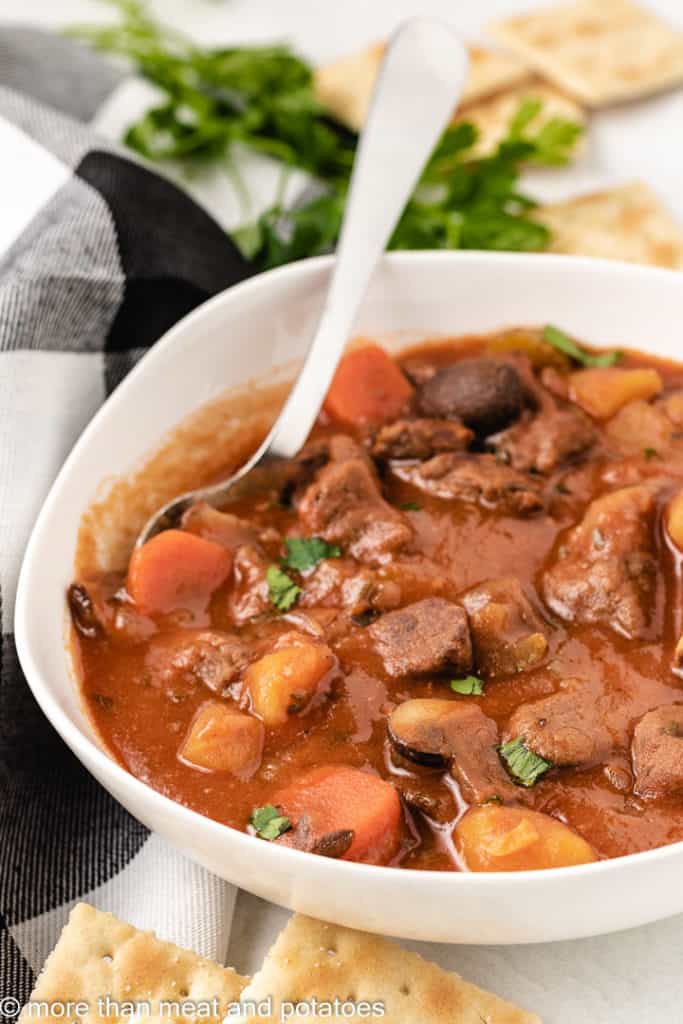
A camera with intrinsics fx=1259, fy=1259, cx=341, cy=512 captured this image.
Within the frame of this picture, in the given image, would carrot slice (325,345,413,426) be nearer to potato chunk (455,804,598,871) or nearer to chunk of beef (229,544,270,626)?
chunk of beef (229,544,270,626)

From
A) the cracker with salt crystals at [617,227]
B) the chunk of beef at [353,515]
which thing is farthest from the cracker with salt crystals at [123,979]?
the cracker with salt crystals at [617,227]

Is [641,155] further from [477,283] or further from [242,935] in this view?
[242,935]

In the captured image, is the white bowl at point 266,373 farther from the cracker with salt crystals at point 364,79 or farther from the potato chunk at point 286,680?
the cracker with salt crystals at point 364,79

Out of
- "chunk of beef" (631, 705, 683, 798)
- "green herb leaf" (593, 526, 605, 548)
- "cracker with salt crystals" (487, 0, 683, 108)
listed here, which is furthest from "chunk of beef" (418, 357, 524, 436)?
"cracker with salt crystals" (487, 0, 683, 108)

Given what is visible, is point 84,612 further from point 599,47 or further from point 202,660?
point 599,47

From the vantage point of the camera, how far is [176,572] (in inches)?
155

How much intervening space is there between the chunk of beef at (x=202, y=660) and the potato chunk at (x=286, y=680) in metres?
0.06

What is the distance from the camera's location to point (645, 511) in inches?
157

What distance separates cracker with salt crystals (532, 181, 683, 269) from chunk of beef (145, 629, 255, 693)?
280cm

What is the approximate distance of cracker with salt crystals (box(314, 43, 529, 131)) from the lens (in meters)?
6.16

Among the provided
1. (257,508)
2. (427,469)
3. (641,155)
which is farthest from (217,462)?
(641,155)

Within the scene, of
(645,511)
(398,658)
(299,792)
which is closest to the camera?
(299,792)

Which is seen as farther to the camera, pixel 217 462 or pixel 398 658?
pixel 217 462

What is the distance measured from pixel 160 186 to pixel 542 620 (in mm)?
2378
